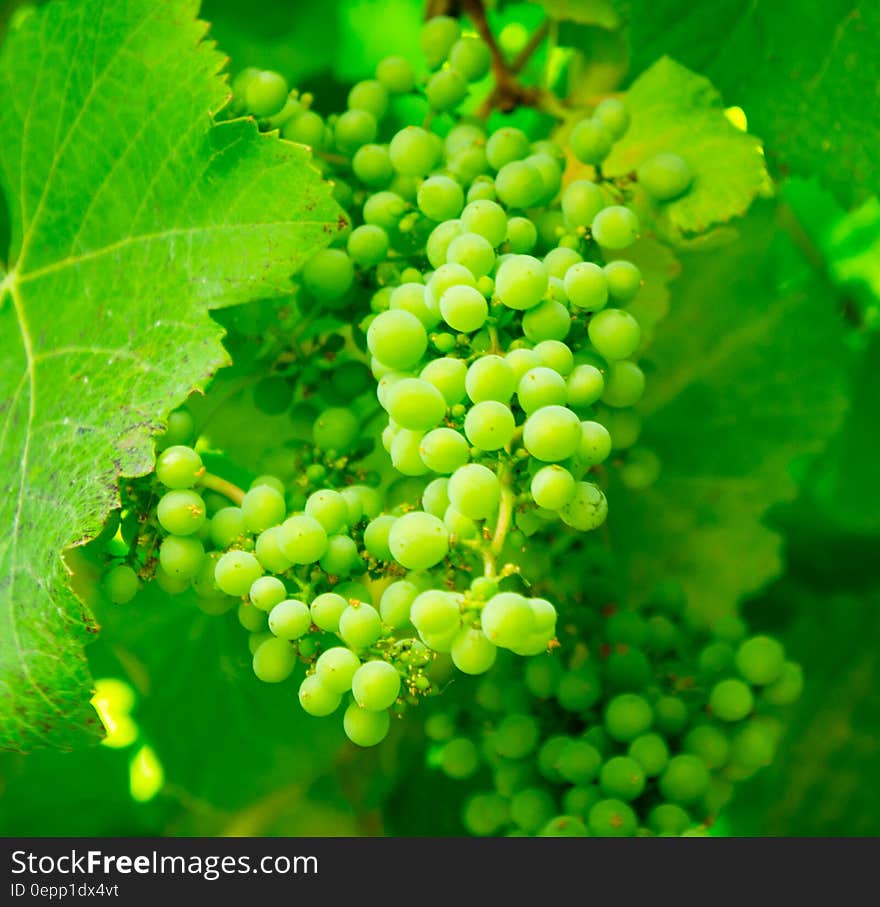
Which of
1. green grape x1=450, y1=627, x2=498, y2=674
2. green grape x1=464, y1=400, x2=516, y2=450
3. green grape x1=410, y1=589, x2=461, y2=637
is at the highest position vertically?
green grape x1=464, y1=400, x2=516, y2=450

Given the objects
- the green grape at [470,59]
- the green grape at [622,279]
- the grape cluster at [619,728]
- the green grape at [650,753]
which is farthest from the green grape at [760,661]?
the green grape at [470,59]

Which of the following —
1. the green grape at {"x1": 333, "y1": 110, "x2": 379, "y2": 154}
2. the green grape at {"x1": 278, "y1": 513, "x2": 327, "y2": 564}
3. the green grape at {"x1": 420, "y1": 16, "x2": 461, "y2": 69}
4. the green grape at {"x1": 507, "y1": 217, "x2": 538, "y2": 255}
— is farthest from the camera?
the green grape at {"x1": 420, "y1": 16, "x2": 461, "y2": 69}

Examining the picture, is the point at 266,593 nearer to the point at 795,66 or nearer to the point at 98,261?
the point at 98,261

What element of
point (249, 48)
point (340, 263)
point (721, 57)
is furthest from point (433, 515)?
point (249, 48)

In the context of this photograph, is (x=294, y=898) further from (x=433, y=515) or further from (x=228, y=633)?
(x=433, y=515)

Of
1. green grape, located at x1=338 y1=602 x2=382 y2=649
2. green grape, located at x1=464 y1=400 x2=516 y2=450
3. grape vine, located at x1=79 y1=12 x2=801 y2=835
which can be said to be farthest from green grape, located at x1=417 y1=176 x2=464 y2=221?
green grape, located at x1=338 y1=602 x2=382 y2=649

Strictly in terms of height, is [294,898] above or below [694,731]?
below

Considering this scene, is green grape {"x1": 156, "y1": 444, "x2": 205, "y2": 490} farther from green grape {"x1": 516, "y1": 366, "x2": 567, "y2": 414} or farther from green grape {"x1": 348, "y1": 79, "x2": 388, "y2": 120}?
green grape {"x1": 348, "y1": 79, "x2": 388, "y2": 120}

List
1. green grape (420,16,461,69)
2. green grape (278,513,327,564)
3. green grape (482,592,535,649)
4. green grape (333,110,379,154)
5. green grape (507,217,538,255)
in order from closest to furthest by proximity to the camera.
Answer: green grape (482,592,535,649), green grape (278,513,327,564), green grape (507,217,538,255), green grape (333,110,379,154), green grape (420,16,461,69)
